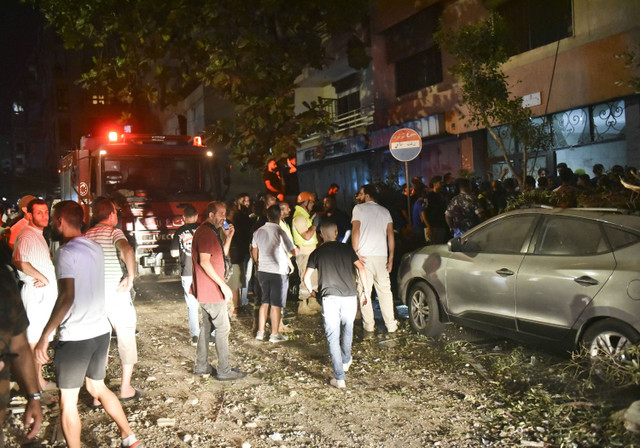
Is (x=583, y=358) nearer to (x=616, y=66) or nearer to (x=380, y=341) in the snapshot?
(x=380, y=341)

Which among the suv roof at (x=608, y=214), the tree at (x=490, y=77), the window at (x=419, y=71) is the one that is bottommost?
the suv roof at (x=608, y=214)

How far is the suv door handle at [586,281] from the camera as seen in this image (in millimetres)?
5772

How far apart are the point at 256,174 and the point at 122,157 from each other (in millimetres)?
7595

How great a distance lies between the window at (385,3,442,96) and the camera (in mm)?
18922

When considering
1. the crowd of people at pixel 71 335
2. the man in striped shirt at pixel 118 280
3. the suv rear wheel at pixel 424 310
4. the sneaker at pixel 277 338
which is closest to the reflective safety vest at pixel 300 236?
the sneaker at pixel 277 338

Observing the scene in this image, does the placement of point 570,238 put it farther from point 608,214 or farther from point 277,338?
point 277,338

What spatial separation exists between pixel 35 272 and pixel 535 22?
42.6ft

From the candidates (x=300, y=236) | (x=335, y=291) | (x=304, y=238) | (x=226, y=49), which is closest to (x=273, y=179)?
(x=226, y=49)

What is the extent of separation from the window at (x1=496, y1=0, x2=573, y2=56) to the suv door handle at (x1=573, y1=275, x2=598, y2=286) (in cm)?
957

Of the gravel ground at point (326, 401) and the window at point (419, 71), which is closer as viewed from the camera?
the gravel ground at point (326, 401)

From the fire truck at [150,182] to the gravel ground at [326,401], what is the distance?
392 cm

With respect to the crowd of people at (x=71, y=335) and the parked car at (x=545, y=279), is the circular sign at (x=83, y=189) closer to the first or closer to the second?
the crowd of people at (x=71, y=335)

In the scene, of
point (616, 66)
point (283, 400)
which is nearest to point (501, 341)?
point (283, 400)

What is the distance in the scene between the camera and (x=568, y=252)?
623 cm
